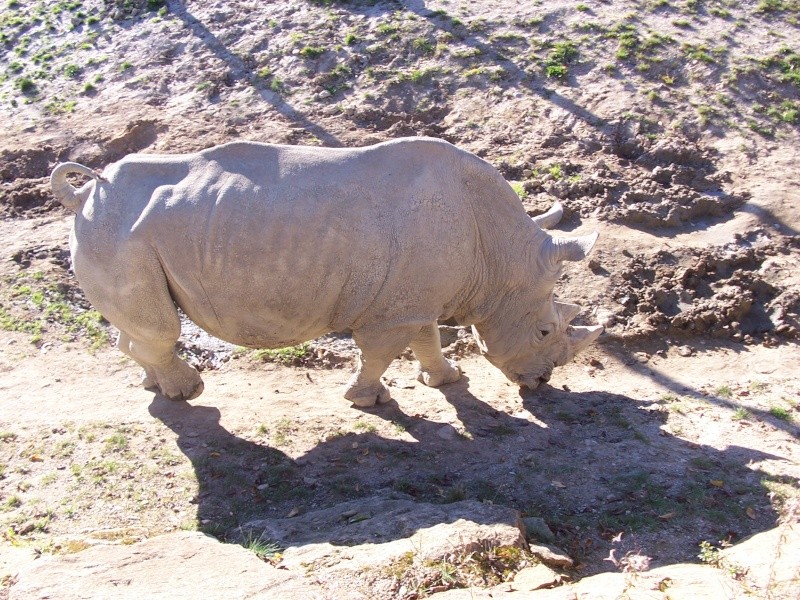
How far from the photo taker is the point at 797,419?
7988 mm

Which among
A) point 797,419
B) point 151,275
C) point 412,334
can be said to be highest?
point 151,275

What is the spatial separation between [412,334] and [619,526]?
2506 mm

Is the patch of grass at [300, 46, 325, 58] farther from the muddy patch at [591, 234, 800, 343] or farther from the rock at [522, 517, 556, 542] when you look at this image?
the rock at [522, 517, 556, 542]

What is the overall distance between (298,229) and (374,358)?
1.57 m

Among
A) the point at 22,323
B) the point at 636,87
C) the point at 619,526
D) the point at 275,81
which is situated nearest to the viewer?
the point at 619,526

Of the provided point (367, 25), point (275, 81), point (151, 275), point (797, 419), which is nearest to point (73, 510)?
point (151, 275)

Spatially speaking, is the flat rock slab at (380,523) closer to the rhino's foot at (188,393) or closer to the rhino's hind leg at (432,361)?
the rhino's hind leg at (432,361)

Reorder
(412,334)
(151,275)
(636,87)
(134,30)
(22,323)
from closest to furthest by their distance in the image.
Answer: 1. (151,275)
2. (412,334)
3. (22,323)
4. (636,87)
5. (134,30)

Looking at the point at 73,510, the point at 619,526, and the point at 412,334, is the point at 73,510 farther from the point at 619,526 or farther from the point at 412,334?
the point at 619,526

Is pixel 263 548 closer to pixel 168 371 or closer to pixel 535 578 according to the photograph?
pixel 535 578

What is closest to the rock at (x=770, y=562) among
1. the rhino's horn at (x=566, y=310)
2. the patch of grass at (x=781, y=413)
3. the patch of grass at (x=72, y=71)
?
the patch of grass at (x=781, y=413)

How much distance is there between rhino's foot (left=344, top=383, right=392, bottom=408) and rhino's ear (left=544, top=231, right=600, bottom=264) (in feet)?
7.32

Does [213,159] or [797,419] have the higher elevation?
[213,159]

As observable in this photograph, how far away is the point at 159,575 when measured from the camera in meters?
4.89
